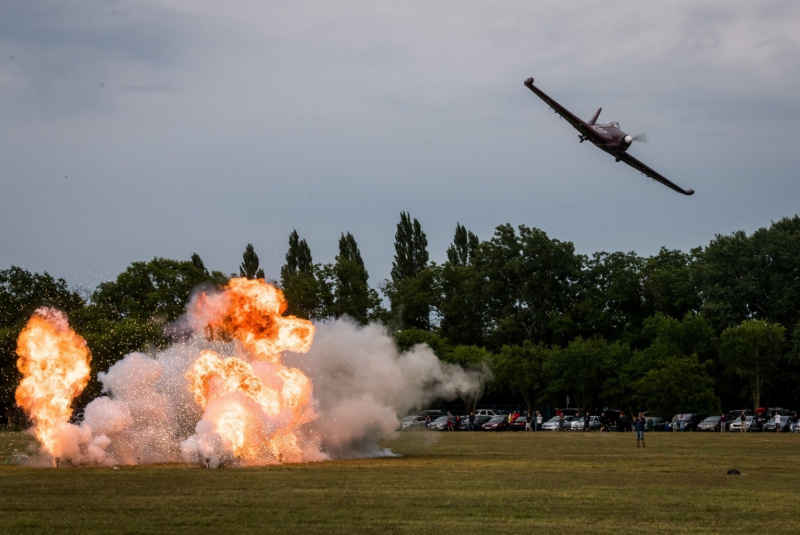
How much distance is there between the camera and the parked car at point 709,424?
270 feet

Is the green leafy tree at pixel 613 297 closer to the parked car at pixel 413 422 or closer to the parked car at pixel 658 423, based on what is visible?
the parked car at pixel 658 423

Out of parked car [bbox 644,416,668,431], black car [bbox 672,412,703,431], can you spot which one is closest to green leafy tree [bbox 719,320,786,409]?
black car [bbox 672,412,703,431]

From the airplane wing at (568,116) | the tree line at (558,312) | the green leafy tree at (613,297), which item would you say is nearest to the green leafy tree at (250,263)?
the tree line at (558,312)

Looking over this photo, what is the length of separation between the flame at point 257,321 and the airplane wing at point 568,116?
51.7 feet

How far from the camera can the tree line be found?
93812 mm

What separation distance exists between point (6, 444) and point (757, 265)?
2908 inches

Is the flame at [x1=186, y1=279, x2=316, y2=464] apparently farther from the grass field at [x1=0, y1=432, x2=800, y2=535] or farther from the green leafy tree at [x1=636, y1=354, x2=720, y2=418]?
the green leafy tree at [x1=636, y1=354, x2=720, y2=418]

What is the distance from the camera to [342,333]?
139ft

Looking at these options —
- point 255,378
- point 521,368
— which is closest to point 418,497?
point 255,378

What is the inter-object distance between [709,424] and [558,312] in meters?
31.8

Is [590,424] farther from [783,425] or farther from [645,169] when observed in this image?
[645,169]

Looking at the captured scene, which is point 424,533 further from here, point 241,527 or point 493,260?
point 493,260

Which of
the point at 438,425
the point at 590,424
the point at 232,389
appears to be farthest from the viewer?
the point at 438,425

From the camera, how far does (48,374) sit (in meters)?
36.3
